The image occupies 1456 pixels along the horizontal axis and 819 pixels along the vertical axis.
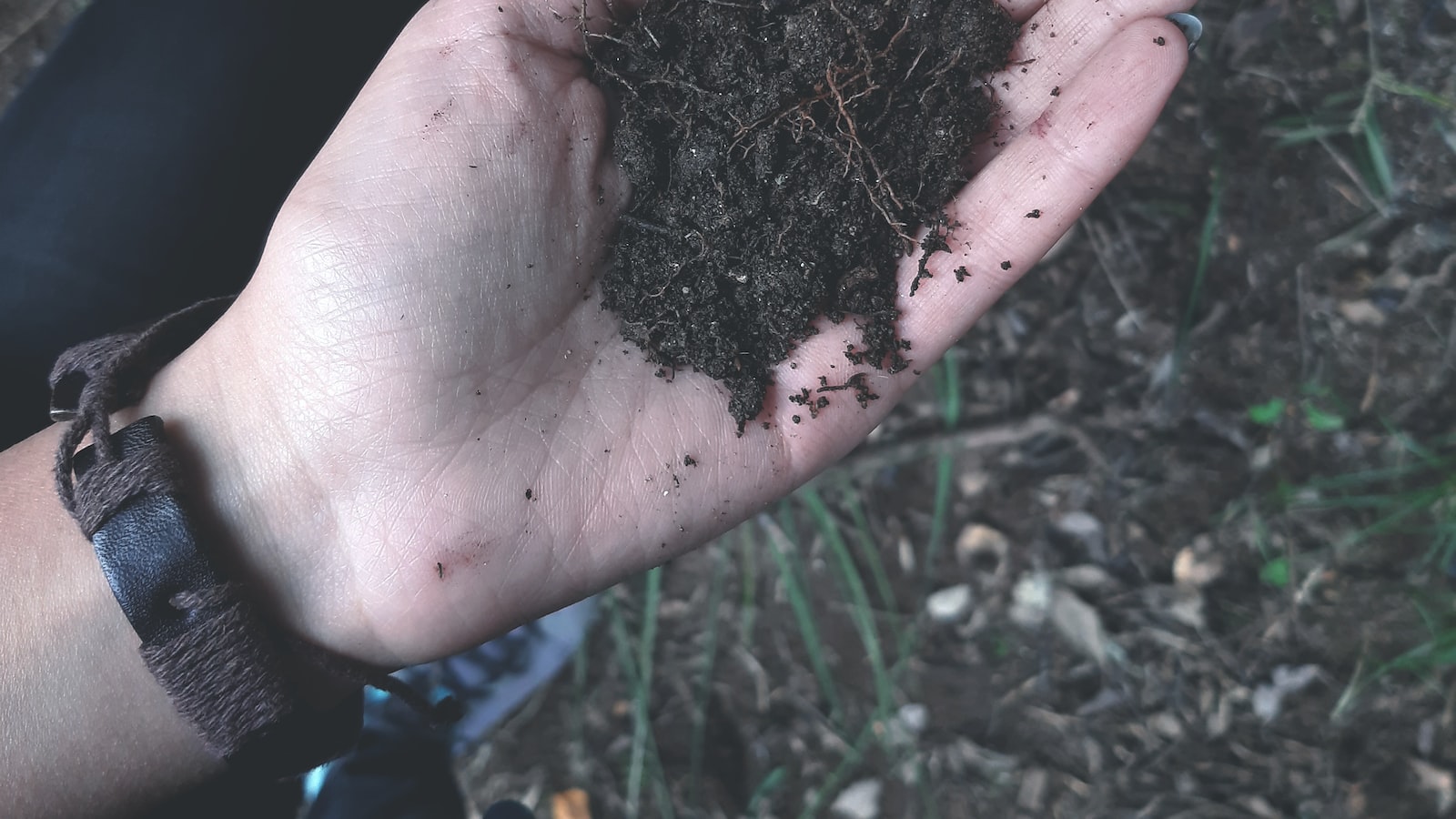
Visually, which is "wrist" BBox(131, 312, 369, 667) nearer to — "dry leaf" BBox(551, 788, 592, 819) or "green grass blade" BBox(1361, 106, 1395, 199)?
"dry leaf" BBox(551, 788, 592, 819)

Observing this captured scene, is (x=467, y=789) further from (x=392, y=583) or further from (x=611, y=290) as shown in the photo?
(x=611, y=290)

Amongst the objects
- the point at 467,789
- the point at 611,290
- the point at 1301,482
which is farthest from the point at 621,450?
the point at 1301,482

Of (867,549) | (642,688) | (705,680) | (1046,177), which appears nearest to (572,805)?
(642,688)

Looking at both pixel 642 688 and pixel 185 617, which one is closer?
pixel 185 617

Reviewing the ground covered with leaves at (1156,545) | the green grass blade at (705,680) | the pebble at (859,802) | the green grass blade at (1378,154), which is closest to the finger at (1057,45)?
the ground covered with leaves at (1156,545)

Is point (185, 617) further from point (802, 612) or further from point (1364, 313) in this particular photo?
point (1364, 313)
